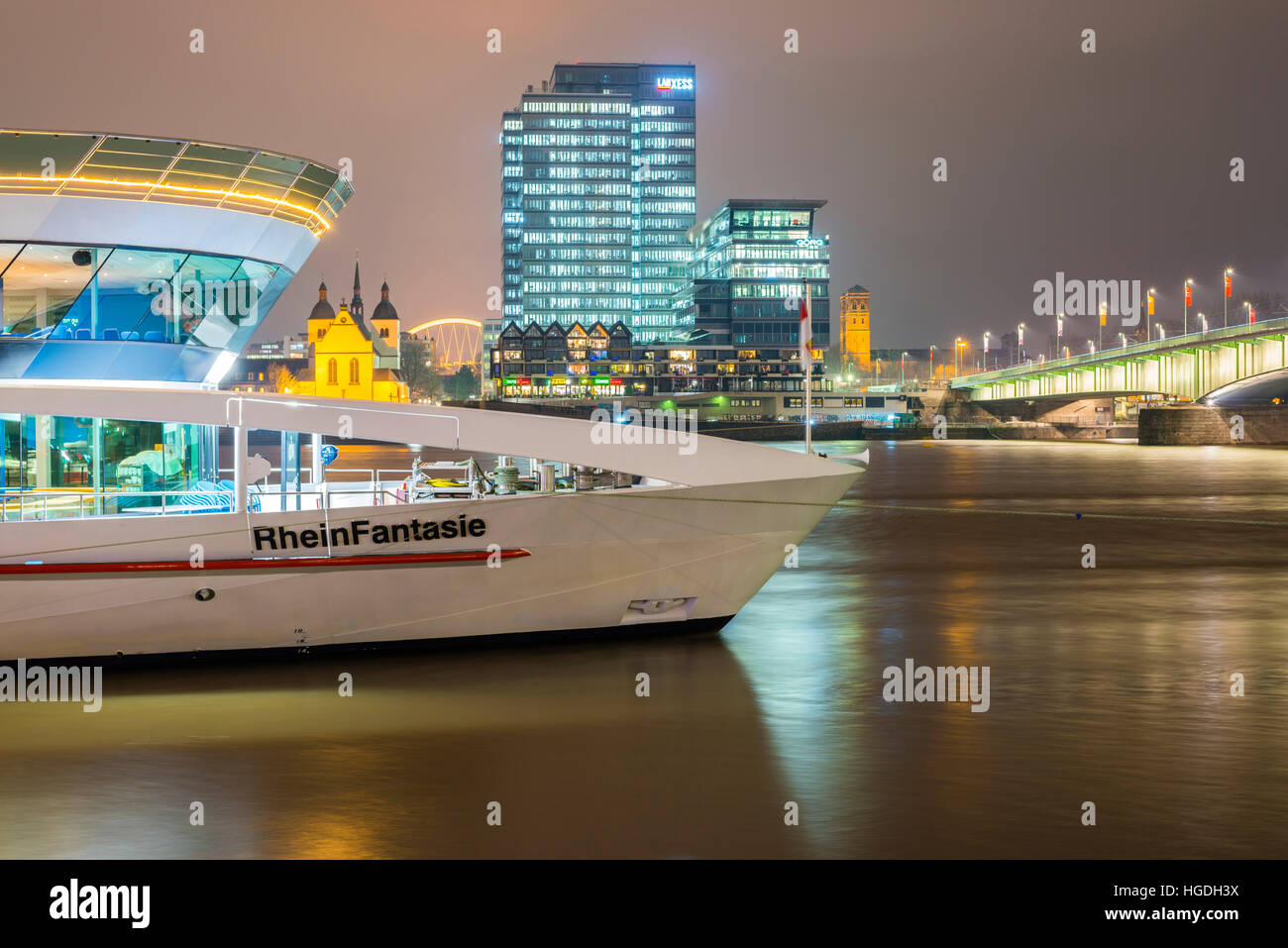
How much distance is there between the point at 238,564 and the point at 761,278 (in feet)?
599

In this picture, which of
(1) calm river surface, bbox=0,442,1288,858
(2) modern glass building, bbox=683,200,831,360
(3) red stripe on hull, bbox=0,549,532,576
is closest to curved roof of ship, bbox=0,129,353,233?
(3) red stripe on hull, bbox=0,549,532,576

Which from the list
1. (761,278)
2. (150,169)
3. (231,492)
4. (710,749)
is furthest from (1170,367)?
(710,749)

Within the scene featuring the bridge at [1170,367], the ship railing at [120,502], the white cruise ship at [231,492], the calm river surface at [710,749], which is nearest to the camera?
the calm river surface at [710,749]

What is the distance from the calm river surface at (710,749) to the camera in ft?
26.3

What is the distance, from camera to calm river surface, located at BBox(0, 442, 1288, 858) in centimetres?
803

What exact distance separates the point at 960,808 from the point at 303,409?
7.47 metres

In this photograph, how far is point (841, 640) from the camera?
15.8 meters

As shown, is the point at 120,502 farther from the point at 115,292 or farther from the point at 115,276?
the point at 115,276

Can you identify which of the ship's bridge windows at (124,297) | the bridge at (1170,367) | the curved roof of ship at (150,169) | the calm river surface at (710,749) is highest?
the bridge at (1170,367)

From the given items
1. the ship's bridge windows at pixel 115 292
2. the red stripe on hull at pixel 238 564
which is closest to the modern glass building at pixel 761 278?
the ship's bridge windows at pixel 115 292

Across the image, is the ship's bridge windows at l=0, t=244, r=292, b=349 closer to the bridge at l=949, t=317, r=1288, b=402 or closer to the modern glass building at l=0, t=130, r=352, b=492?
the modern glass building at l=0, t=130, r=352, b=492

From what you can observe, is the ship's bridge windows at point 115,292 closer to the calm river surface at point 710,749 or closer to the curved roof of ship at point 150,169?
the curved roof of ship at point 150,169

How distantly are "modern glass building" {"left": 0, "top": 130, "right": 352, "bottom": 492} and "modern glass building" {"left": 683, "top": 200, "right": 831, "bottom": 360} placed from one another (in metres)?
174

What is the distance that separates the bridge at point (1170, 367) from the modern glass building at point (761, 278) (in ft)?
164
